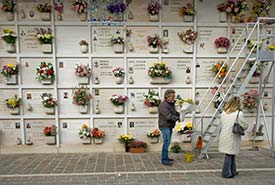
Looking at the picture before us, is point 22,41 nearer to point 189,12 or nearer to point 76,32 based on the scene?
point 76,32

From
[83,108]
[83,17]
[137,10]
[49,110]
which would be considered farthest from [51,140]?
[137,10]

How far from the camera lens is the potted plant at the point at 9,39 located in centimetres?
530

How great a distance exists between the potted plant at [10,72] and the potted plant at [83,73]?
4.37 ft

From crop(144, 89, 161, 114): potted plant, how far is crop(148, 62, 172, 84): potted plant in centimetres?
26

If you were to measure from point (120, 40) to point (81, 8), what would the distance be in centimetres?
109

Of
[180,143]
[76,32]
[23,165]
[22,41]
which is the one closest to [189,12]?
[76,32]

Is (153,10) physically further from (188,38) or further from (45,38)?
(45,38)

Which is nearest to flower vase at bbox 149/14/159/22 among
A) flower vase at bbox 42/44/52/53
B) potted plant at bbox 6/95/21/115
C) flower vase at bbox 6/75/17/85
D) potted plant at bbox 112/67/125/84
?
potted plant at bbox 112/67/125/84

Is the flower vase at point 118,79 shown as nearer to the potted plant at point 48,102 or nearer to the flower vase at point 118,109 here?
the flower vase at point 118,109

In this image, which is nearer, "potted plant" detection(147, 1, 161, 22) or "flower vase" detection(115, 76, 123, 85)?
"potted plant" detection(147, 1, 161, 22)

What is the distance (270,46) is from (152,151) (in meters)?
3.62

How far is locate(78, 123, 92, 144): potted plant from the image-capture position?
221 inches

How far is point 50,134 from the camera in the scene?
559 centimetres

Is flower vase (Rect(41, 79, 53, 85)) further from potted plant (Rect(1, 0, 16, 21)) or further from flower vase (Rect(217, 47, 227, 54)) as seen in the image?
flower vase (Rect(217, 47, 227, 54))
